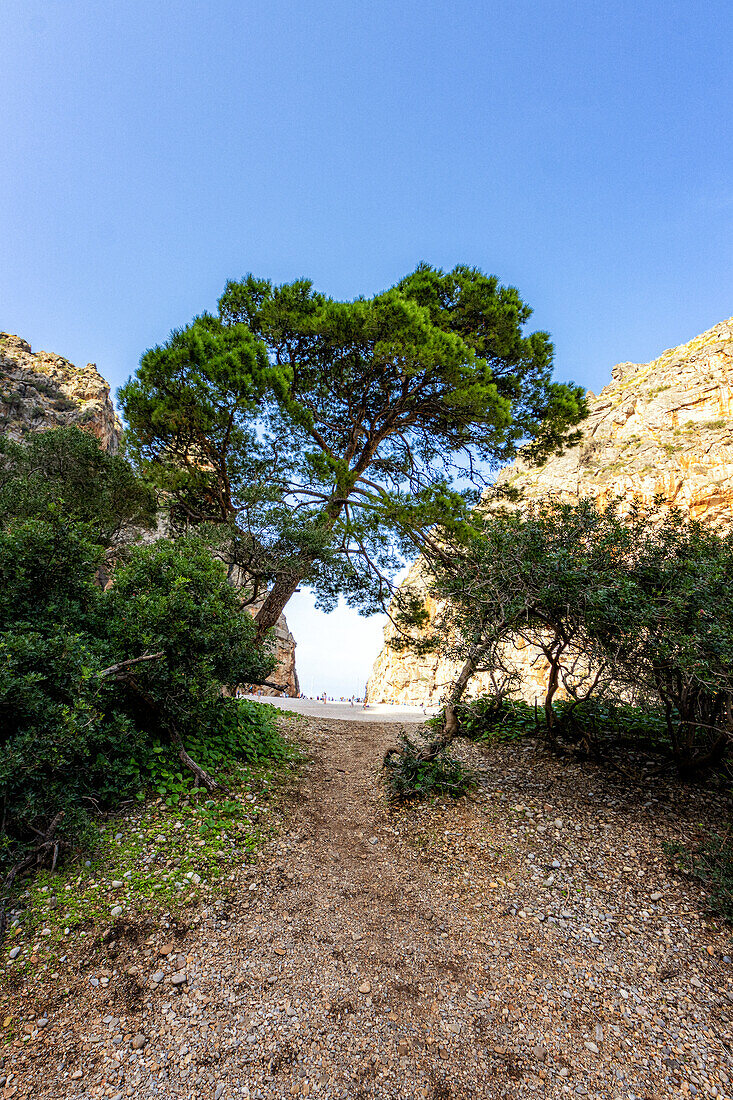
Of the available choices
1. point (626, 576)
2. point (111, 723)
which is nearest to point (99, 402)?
point (111, 723)

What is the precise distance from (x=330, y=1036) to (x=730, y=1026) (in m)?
2.49

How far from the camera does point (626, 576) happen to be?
475 centimetres

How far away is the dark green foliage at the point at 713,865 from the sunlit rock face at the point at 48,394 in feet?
91.4

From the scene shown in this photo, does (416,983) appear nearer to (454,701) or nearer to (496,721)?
(454,701)

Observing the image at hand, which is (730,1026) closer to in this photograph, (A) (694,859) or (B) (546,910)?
(B) (546,910)

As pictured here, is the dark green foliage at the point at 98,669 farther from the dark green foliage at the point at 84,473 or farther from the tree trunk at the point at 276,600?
the dark green foliage at the point at 84,473

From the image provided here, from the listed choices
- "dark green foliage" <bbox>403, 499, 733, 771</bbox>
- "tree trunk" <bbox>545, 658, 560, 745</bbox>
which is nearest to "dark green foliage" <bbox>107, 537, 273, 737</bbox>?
"dark green foliage" <bbox>403, 499, 733, 771</bbox>

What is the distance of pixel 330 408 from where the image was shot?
992 centimetres

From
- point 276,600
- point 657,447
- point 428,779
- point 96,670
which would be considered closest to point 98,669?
point 96,670

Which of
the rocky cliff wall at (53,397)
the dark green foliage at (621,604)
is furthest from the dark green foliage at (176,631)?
the rocky cliff wall at (53,397)

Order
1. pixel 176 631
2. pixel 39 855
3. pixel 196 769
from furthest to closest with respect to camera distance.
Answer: pixel 196 769, pixel 176 631, pixel 39 855

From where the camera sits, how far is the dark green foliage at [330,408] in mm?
7781

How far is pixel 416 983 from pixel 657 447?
3786 cm

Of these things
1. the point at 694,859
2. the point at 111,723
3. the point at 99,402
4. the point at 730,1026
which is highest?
the point at 99,402
